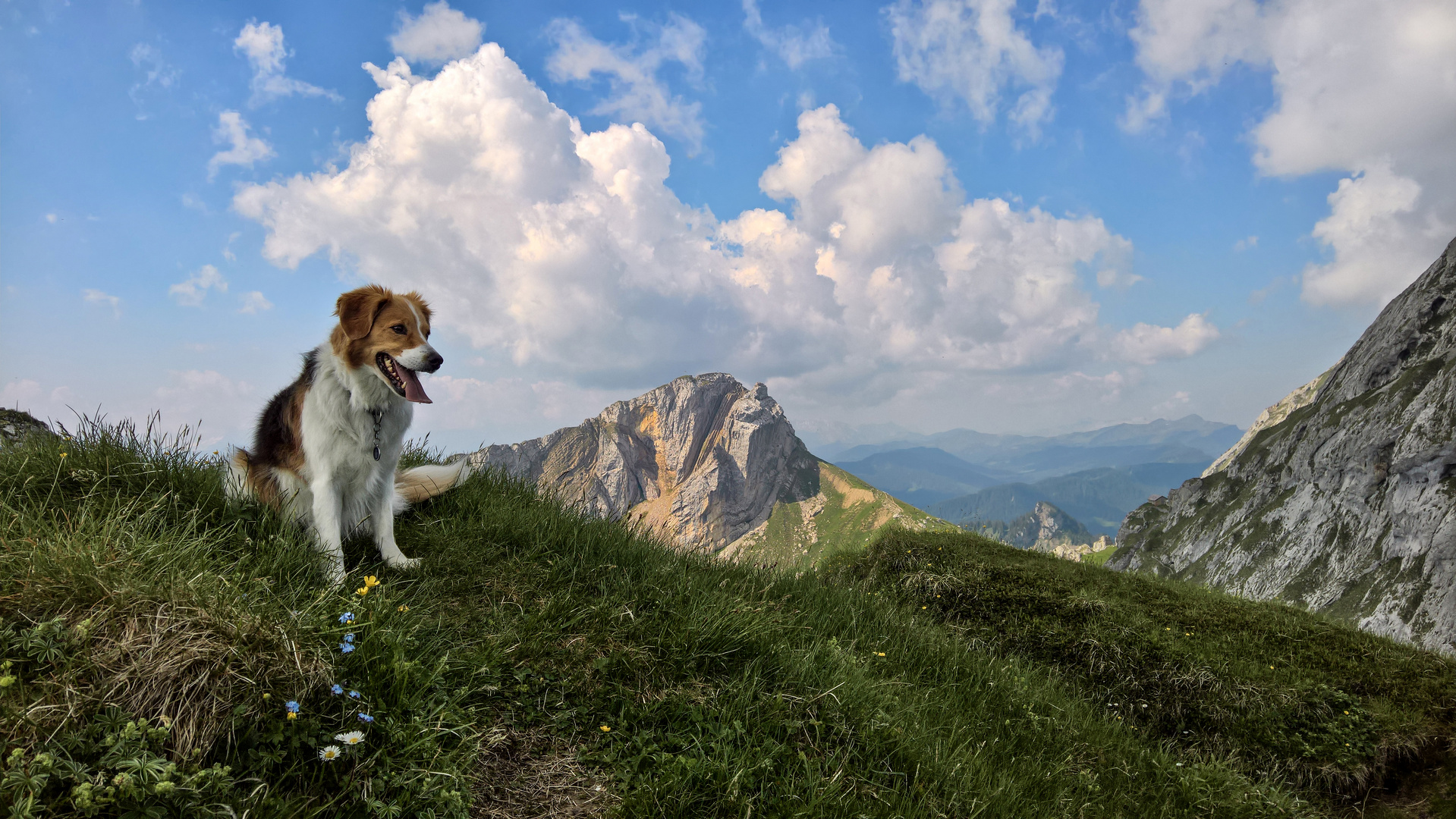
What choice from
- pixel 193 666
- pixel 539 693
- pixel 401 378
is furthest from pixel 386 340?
pixel 539 693

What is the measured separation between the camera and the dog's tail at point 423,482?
646 cm

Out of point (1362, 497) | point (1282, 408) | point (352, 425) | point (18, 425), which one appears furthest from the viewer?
point (1282, 408)

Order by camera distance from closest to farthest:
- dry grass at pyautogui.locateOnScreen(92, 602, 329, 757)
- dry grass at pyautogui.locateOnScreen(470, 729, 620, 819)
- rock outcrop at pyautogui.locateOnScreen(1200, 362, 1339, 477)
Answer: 1. dry grass at pyautogui.locateOnScreen(92, 602, 329, 757)
2. dry grass at pyautogui.locateOnScreen(470, 729, 620, 819)
3. rock outcrop at pyautogui.locateOnScreen(1200, 362, 1339, 477)

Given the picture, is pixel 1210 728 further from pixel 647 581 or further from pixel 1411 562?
pixel 1411 562

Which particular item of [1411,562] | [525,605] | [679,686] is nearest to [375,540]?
[525,605]

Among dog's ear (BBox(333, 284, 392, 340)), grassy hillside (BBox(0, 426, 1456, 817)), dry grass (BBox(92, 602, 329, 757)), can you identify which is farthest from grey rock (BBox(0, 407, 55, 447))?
dry grass (BBox(92, 602, 329, 757))

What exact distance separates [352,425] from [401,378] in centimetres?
62

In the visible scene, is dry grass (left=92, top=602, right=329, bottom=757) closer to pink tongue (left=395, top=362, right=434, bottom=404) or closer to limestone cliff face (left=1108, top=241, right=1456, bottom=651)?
pink tongue (left=395, top=362, right=434, bottom=404)

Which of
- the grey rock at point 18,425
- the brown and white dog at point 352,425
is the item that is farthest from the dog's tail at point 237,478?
the grey rock at point 18,425

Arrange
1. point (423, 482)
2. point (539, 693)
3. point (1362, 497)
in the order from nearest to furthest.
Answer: point (539, 693) < point (423, 482) < point (1362, 497)

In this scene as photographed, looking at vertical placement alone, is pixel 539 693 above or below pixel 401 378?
below

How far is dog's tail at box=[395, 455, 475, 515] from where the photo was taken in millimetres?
6457

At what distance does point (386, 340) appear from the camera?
17.0 ft

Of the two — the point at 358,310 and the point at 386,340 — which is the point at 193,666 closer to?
the point at 386,340
